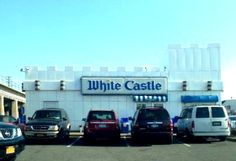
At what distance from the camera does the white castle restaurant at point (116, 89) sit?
1401 inches

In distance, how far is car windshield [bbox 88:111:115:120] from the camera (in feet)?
73.9

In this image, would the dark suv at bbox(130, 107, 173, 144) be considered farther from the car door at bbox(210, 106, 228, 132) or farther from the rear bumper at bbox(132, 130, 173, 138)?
the car door at bbox(210, 106, 228, 132)

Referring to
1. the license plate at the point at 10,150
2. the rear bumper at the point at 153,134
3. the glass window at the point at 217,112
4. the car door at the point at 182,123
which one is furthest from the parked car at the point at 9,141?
the car door at the point at 182,123

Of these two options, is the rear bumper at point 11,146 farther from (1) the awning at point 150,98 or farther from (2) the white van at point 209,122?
(1) the awning at point 150,98

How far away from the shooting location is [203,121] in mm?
22688

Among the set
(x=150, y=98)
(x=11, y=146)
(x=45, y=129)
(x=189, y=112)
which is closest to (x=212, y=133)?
(x=189, y=112)

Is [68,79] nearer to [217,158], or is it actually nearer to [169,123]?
[169,123]

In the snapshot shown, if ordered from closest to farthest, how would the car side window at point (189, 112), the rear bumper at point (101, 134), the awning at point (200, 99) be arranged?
the rear bumper at point (101, 134) < the car side window at point (189, 112) < the awning at point (200, 99)

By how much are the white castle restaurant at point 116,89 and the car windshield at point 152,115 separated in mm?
13345

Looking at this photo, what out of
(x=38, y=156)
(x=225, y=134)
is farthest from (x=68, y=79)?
(x=38, y=156)

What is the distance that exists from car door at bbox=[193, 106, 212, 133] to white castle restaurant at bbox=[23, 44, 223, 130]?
1266 cm

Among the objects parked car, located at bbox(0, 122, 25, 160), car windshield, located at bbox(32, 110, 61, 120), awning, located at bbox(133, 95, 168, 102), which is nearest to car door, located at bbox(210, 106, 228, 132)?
car windshield, located at bbox(32, 110, 61, 120)

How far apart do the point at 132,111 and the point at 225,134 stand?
46.5 ft

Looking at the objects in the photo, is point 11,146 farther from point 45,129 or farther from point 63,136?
point 63,136
